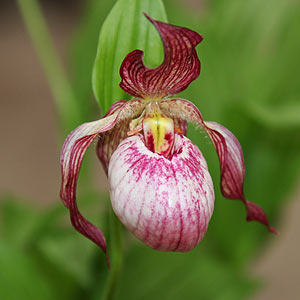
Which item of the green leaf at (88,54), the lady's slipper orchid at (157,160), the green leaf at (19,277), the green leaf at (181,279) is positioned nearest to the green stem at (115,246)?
the lady's slipper orchid at (157,160)

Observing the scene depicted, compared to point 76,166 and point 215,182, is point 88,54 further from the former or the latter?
point 76,166

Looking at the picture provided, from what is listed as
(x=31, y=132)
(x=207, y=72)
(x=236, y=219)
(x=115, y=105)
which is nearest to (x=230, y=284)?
(x=236, y=219)

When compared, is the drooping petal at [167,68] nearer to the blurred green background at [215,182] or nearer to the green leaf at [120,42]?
the green leaf at [120,42]

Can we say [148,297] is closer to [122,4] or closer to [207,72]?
[207,72]

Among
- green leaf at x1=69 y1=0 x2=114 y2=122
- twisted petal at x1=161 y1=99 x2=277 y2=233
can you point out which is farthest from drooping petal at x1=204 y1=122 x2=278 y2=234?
green leaf at x1=69 y1=0 x2=114 y2=122

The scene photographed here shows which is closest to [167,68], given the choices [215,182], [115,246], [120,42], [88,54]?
[120,42]

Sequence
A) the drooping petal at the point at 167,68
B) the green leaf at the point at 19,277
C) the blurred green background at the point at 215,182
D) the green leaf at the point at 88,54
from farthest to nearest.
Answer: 1. the green leaf at the point at 88,54
2. the blurred green background at the point at 215,182
3. the green leaf at the point at 19,277
4. the drooping petal at the point at 167,68

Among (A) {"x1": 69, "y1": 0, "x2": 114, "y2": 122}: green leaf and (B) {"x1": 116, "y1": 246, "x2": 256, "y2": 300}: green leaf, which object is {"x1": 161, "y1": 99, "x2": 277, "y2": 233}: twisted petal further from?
(A) {"x1": 69, "y1": 0, "x2": 114, "y2": 122}: green leaf
